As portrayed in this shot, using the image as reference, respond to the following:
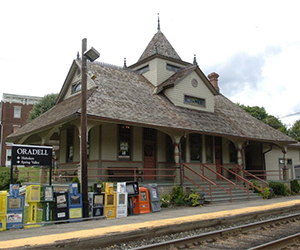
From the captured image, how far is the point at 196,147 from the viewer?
19.9m

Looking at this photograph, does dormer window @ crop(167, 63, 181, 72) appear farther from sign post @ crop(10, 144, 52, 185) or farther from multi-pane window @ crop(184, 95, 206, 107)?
sign post @ crop(10, 144, 52, 185)

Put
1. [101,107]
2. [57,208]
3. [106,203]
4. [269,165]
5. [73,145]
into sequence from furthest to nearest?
[269,165] < [73,145] < [101,107] < [106,203] < [57,208]

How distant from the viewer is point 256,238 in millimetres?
8180

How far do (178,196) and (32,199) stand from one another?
721 centimetres

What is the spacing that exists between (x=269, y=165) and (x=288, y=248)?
18879 mm

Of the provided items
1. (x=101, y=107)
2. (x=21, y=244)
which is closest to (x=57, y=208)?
(x=21, y=244)

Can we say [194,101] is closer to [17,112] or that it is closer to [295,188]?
[295,188]

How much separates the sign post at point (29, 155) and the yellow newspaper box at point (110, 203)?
91.9 inches

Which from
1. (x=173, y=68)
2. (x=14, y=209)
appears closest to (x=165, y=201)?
(x=14, y=209)

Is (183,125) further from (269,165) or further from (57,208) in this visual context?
(269,165)

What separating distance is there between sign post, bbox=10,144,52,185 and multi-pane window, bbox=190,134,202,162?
10219mm

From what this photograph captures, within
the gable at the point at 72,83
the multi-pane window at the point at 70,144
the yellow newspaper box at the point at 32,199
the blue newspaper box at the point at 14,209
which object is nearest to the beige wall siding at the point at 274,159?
the multi-pane window at the point at 70,144

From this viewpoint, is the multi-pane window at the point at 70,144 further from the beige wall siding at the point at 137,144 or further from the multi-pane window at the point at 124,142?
the beige wall siding at the point at 137,144

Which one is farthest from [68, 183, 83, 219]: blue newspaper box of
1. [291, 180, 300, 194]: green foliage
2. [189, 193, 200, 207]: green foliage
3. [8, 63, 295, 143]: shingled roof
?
[291, 180, 300, 194]: green foliage
